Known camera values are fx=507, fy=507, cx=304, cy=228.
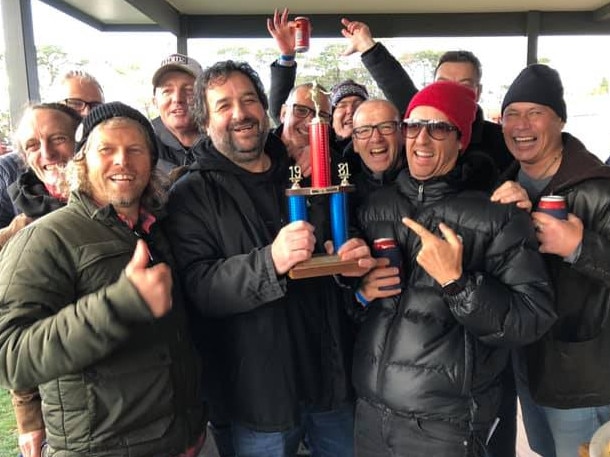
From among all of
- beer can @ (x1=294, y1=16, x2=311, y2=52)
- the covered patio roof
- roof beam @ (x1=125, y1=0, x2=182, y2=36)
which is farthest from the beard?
the covered patio roof

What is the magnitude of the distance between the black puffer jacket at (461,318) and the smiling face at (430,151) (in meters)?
0.04

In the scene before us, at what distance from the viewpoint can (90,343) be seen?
107 cm

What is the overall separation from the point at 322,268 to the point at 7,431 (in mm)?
3139

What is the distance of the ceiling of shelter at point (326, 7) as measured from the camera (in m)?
5.54

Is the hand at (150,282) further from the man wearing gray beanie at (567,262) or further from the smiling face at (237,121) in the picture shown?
the man wearing gray beanie at (567,262)

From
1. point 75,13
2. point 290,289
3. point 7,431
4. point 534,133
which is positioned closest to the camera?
point 290,289

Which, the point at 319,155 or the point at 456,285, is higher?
the point at 319,155

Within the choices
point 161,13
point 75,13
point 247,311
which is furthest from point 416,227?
point 75,13

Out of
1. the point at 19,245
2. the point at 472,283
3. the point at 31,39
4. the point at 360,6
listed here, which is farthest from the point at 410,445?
the point at 360,6

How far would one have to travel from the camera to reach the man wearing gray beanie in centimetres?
153

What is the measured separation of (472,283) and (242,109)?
90 centimetres

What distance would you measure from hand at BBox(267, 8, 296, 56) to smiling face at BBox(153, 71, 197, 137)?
46 centimetres

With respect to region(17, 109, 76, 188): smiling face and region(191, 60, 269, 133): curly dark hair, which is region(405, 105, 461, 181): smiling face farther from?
region(17, 109, 76, 188): smiling face

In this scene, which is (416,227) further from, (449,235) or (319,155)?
(319,155)
